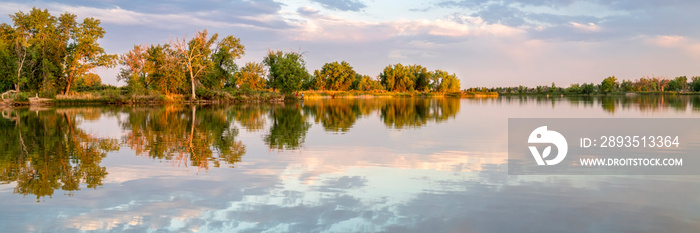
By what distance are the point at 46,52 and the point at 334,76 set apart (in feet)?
220

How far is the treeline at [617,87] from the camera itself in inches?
5522

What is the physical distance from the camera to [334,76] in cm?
11588

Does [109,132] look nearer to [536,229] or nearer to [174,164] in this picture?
[174,164]

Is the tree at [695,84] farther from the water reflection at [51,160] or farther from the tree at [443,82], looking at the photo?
the water reflection at [51,160]

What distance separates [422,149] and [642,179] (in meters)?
6.42

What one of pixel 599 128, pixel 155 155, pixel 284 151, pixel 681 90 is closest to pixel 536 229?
pixel 284 151

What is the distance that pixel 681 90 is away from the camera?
459 ft

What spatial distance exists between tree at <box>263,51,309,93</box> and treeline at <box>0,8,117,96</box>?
69.9 ft

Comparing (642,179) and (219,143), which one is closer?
(642,179)

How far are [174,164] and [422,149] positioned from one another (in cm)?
754

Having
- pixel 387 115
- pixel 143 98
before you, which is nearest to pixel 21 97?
→ pixel 143 98

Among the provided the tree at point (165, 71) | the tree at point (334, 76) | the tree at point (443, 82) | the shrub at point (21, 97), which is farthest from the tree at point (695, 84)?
the shrub at point (21, 97)

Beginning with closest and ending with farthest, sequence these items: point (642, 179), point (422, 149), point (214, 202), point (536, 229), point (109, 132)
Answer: point (536, 229) → point (214, 202) → point (642, 179) → point (422, 149) → point (109, 132)

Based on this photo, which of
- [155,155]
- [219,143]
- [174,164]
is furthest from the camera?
[219,143]
